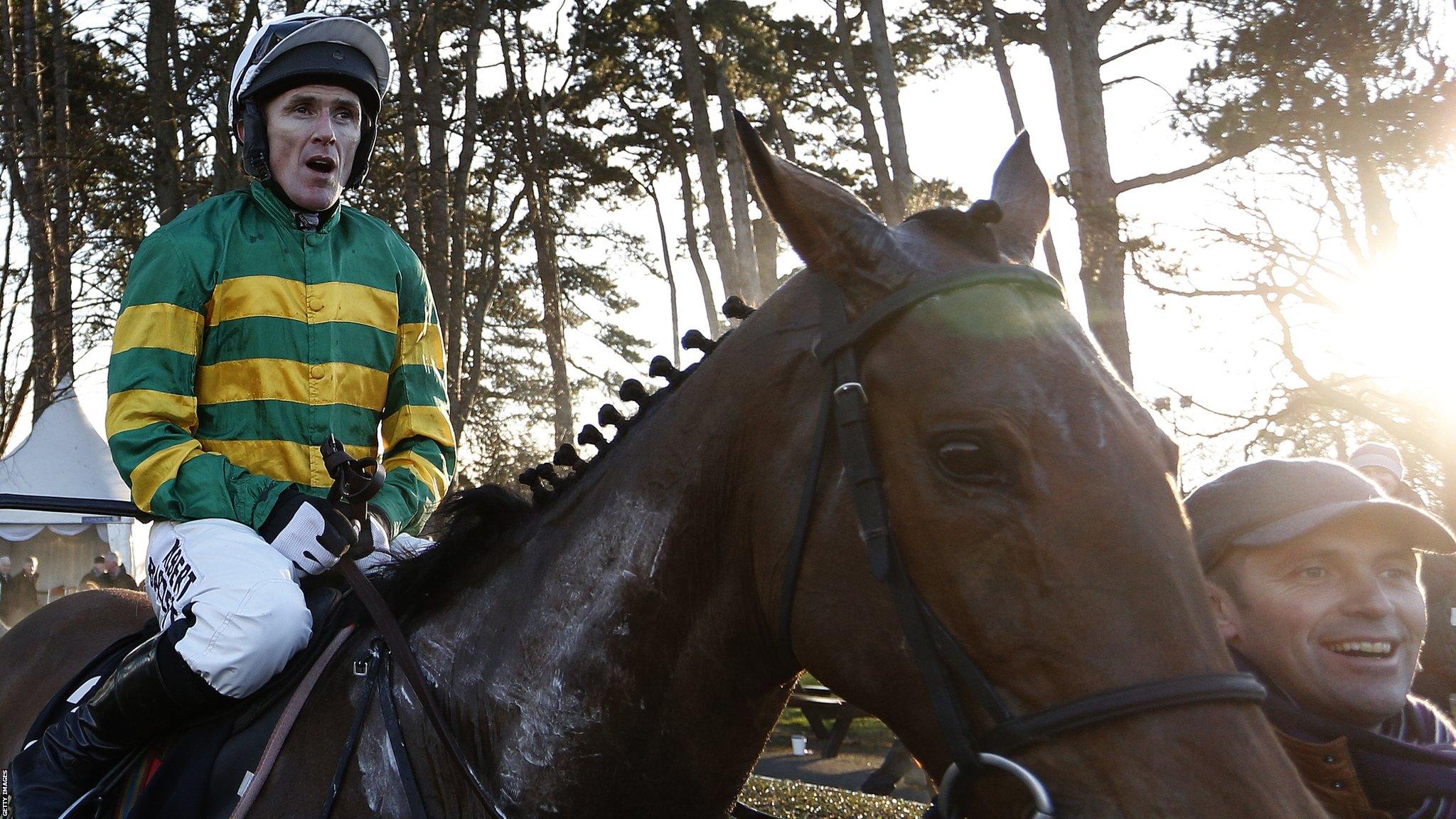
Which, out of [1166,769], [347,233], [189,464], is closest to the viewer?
[1166,769]

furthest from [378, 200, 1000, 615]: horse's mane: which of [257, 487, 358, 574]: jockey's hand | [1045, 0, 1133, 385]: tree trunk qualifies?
[1045, 0, 1133, 385]: tree trunk

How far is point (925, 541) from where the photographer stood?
5.20 ft

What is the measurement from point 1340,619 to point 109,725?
2.66 meters

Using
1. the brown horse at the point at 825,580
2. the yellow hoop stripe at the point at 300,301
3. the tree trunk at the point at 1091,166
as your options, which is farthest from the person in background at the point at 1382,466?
the yellow hoop stripe at the point at 300,301

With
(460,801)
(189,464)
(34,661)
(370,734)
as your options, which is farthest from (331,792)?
(34,661)

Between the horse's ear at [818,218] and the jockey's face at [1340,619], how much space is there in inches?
47.2

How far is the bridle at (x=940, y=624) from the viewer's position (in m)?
1.39

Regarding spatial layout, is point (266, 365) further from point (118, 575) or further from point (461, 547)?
point (118, 575)

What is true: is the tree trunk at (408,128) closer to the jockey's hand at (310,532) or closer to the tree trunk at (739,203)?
the tree trunk at (739,203)

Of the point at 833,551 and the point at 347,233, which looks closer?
the point at 833,551

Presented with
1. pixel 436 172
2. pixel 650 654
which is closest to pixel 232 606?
pixel 650 654

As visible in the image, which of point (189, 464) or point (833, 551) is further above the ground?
point (189, 464)

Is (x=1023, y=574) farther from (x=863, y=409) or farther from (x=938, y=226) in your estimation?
(x=938, y=226)

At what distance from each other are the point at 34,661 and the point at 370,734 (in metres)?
2.21
